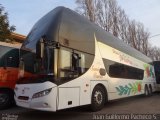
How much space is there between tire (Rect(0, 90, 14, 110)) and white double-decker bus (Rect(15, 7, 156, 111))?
2445 millimetres

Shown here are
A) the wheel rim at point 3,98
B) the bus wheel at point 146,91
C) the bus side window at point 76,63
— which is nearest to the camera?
the bus side window at point 76,63

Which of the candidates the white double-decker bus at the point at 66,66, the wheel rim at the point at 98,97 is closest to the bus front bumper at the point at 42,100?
the white double-decker bus at the point at 66,66

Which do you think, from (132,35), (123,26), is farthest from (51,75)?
(132,35)

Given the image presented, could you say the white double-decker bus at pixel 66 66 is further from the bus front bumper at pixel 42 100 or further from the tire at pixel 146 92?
the tire at pixel 146 92

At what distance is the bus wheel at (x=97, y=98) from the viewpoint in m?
9.52

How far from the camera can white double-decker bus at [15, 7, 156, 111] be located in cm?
774

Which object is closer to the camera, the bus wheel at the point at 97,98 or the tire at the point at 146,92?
the bus wheel at the point at 97,98

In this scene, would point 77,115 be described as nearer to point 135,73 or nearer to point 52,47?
point 52,47

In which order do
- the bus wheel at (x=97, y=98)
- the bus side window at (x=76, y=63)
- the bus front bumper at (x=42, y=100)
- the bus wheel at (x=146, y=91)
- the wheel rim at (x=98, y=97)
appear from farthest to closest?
1. the bus wheel at (x=146, y=91)
2. the wheel rim at (x=98, y=97)
3. the bus wheel at (x=97, y=98)
4. the bus side window at (x=76, y=63)
5. the bus front bumper at (x=42, y=100)

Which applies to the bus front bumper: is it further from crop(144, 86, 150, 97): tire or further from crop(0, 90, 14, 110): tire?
crop(144, 86, 150, 97): tire

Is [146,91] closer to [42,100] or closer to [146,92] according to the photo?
[146,92]

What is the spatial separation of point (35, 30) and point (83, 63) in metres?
2.12

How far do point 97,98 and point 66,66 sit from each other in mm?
2185

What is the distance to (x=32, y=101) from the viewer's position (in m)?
7.77
